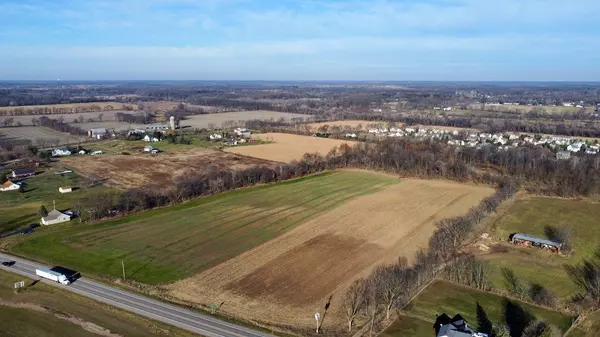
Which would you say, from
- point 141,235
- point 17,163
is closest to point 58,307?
point 141,235

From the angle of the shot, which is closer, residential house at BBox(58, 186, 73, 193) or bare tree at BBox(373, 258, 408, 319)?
bare tree at BBox(373, 258, 408, 319)

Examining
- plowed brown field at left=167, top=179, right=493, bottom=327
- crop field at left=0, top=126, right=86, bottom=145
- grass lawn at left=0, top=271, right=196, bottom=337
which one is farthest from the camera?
crop field at left=0, top=126, right=86, bottom=145

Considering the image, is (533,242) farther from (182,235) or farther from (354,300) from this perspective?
(182,235)

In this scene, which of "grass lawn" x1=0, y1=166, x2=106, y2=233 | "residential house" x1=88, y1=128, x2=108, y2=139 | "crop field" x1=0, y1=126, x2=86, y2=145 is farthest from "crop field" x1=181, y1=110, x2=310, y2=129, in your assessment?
"grass lawn" x1=0, y1=166, x2=106, y2=233

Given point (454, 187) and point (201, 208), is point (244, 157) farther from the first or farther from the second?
point (454, 187)

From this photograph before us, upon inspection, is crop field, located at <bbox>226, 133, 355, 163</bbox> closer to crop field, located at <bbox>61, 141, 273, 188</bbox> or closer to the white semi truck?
crop field, located at <bbox>61, 141, 273, 188</bbox>

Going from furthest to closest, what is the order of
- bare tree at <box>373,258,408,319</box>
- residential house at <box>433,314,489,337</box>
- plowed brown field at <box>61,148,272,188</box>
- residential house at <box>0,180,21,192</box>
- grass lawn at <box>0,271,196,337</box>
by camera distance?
plowed brown field at <box>61,148,272,188</box> → residential house at <box>0,180,21,192</box> → bare tree at <box>373,258,408,319</box> → grass lawn at <box>0,271,196,337</box> → residential house at <box>433,314,489,337</box>

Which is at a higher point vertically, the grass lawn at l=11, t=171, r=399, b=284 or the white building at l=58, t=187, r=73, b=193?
the white building at l=58, t=187, r=73, b=193
